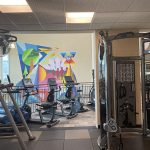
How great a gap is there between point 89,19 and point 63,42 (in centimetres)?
724

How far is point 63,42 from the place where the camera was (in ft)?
39.8

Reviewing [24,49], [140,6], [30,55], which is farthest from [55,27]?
[24,49]

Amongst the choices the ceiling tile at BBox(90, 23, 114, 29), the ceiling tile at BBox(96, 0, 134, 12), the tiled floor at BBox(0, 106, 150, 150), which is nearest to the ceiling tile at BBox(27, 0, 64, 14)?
the ceiling tile at BBox(96, 0, 134, 12)

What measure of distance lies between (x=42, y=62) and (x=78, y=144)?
7763 millimetres

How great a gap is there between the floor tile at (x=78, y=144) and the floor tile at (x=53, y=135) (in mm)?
404

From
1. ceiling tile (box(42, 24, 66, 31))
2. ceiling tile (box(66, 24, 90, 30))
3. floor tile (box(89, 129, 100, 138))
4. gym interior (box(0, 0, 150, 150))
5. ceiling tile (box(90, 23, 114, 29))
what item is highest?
ceiling tile (box(90, 23, 114, 29))

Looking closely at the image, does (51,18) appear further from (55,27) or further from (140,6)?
(140,6)

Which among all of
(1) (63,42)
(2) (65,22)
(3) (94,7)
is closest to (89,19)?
(2) (65,22)

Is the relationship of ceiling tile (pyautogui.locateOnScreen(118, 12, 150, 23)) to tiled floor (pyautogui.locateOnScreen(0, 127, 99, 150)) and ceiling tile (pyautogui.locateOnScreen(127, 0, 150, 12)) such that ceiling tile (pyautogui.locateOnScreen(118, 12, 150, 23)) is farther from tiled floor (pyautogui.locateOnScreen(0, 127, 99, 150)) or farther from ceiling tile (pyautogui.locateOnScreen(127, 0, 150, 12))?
tiled floor (pyautogui.locateOnScreen(0, 127, 99, 150))

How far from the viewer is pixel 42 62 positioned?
12008mm

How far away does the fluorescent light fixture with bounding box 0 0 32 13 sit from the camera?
3741 mm

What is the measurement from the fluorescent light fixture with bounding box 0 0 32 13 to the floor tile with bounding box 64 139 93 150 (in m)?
2.65

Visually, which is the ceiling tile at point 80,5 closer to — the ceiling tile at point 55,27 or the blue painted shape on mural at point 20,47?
the ceiling tile at point 55,27

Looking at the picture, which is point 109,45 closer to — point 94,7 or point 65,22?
point 94,7
